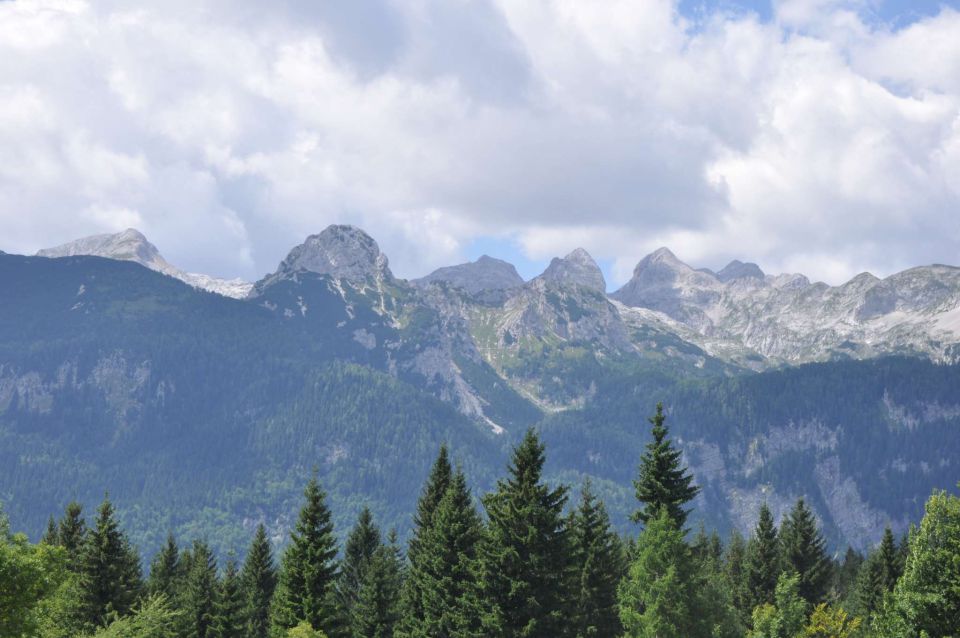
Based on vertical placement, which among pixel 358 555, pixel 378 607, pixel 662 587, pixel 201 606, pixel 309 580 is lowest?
pixel 201 606

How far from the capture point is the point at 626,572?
86.1 m

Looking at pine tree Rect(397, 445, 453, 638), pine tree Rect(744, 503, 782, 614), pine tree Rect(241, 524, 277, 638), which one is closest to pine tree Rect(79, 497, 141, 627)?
pine tree Rect(397, 445, 453, 638)

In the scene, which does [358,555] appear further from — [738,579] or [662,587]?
[738,579]

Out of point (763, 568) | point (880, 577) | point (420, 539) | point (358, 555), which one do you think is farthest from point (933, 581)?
point (880, 577)

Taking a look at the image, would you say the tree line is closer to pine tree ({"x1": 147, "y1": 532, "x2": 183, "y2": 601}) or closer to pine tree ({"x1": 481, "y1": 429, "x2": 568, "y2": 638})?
pine tree ({"x1": 481, "y1": 429, "x2": 568, "y2": 638})

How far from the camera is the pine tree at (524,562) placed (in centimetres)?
5556

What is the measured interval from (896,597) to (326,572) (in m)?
34.4

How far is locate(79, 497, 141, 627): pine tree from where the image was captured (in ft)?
A: 226

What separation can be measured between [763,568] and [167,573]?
209 ft

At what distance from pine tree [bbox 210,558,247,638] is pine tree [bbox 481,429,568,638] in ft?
81.7

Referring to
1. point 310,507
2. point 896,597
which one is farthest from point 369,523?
point 896,597

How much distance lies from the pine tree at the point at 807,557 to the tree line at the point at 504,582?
46.2 ft

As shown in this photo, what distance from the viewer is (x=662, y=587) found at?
55.1 meters

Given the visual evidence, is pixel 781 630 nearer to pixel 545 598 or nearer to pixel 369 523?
pixel 545 598
